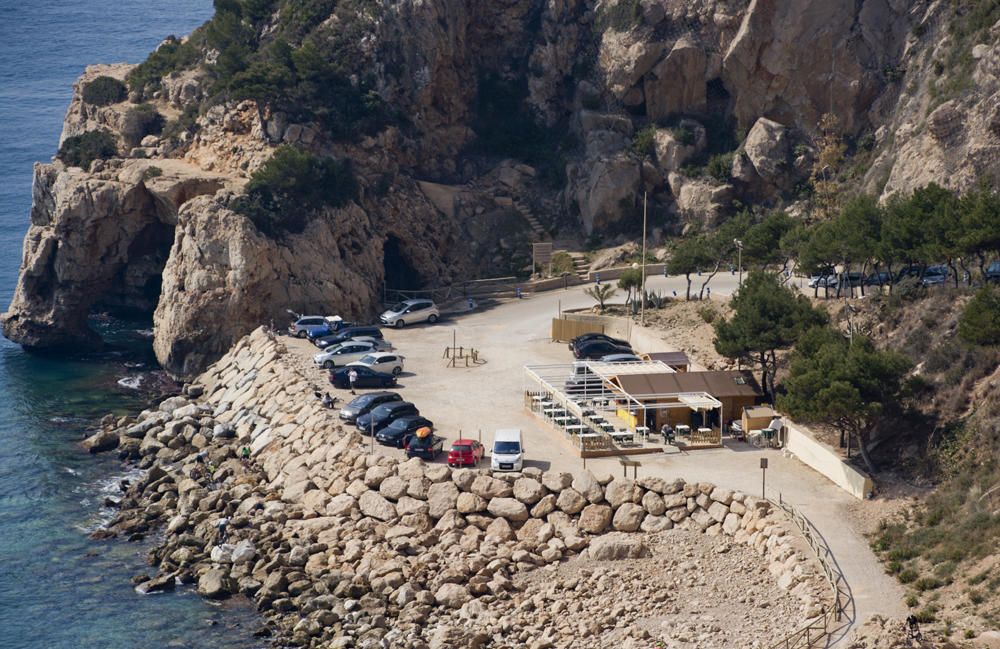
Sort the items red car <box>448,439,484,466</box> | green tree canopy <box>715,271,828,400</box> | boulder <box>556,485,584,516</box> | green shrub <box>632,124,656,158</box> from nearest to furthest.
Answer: boulder <box>556,485,584,516</box> → red car <box>448,439,484,466</box> → green tree canopy <box>715,271,828,400</box> → green shrub <box>632,124,656,158</box>

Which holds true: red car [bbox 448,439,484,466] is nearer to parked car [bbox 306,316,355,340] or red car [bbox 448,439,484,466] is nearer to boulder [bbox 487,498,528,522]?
boulder [bbox 487,498,528,522]

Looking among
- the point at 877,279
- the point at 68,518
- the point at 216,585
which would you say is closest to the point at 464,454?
the point at 216,585

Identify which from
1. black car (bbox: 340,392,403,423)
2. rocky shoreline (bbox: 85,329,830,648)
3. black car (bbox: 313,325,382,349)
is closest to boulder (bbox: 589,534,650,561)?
rocky shoreline (bbox: 85,329,830,648)

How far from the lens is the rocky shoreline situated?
46844 mm

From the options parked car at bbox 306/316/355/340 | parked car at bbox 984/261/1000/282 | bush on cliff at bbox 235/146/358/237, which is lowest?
parked car at bbox 306/316/355/340

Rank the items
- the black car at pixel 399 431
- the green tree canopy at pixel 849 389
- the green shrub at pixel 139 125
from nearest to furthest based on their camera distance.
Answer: the green tree canopy at pixel 849 389, the black car at pixel 399 431, the green shrub at pixel 139 125

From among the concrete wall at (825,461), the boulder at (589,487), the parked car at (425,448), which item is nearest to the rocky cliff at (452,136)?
the parked car at (425,448)

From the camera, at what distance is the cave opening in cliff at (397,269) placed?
88.4m

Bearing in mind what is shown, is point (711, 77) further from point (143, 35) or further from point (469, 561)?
point (143, 35)

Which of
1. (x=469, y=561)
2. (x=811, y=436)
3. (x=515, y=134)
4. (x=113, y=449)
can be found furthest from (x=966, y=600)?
(x=515, y=134)

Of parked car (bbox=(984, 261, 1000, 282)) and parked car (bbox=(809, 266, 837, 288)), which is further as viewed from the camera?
parked car (bbox=(809, 266, 837, 288))

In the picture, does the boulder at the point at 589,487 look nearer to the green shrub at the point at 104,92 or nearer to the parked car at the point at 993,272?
the parked car at the point at 993,272

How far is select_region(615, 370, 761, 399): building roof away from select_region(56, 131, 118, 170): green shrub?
4498 centimetres

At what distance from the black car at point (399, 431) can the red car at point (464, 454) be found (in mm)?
3332
